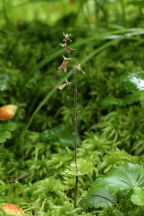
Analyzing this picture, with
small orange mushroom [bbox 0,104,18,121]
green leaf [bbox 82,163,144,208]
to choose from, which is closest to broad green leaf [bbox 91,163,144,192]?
green leaf [bbox 82,163,144,208]

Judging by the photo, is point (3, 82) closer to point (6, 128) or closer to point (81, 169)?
point (6, 128)

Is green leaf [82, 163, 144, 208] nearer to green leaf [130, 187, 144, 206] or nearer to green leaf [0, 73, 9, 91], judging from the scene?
green leaf [130, 187, 144, 206]

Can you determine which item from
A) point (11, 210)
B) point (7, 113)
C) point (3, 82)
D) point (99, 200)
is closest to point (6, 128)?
point (7, 113)

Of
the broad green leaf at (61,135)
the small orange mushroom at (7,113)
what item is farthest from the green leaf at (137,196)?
the small orange mushroom at (7,113)

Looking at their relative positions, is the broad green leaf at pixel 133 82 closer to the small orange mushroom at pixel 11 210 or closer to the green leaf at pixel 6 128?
the green leaf at pixel 6 128

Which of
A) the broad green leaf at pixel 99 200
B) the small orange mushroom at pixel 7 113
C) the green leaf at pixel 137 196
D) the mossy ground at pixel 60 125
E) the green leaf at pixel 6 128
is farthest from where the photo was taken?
the small orange mushroom at pixel 7 113

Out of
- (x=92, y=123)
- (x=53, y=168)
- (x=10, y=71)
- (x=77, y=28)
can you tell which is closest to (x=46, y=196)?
(x=53, y=168)

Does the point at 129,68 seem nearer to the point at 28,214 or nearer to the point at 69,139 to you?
the point at 69,139

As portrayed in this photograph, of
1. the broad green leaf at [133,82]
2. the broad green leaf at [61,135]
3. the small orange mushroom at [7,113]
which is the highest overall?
the broad green leaf at [133,82]
